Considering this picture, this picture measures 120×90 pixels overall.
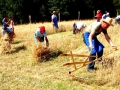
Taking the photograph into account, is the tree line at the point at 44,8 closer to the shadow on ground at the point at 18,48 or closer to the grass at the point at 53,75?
the shadow on ground at the point at 18,48

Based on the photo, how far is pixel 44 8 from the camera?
1609 inches

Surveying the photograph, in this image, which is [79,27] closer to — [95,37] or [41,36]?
[41,36]

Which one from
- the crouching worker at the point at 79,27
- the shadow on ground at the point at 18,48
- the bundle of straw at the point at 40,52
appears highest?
the crouching worker at the point at 79,27

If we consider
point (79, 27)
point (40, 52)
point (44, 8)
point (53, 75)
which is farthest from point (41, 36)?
point (44, 8)

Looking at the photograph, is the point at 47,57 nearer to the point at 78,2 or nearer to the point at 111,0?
the point at 78,2

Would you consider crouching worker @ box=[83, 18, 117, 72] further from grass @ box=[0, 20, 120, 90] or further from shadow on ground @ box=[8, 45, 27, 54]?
shadow on ground @ box=[8, 45, 27, 54]

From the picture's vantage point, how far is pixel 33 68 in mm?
9422

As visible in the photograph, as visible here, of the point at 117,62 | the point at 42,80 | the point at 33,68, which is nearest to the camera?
the point at 117,62

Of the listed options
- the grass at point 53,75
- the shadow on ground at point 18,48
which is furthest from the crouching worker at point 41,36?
the shadow on ground at point 18,48

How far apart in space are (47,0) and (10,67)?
33.5 m

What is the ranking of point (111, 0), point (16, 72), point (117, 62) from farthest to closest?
point (111, 0), point (16, 72), point (117, 62)

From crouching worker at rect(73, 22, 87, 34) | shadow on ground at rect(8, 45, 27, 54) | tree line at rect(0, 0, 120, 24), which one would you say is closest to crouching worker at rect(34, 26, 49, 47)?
shadow on ground at rect(8, 45, 27, 54)

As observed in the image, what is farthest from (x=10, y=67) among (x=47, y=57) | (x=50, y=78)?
(x=50, y=78)

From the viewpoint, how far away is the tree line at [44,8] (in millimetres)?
39906
